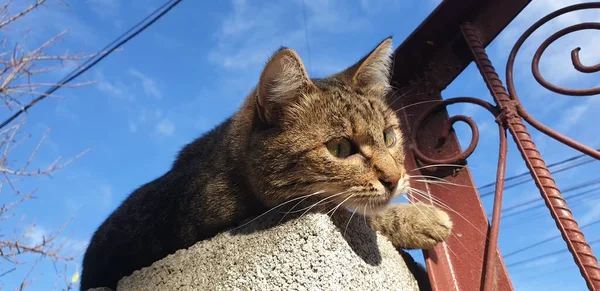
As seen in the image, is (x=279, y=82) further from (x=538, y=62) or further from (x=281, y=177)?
(x=538, y=62)

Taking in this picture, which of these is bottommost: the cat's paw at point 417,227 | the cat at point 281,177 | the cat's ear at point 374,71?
the cat's paw at point 417,227

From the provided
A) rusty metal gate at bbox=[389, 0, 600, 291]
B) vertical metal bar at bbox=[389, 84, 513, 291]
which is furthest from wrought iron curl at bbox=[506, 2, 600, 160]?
vertical metal bar at bbox=[389, 84, 513, 291]

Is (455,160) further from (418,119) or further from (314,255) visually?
(314,255)

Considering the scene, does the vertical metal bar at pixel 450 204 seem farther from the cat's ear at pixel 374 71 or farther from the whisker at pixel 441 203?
the cat's ear at pixel 374 71

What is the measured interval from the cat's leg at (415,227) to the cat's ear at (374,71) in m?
0.56

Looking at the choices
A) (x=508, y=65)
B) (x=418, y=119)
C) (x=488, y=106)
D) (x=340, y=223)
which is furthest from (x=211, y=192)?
(x=508, y=65)

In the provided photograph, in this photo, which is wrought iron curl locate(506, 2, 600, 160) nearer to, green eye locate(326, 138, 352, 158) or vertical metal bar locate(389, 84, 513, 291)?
vertical metal bar locate(389, 84, 513, 291)

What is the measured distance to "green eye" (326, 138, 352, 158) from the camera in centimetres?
165

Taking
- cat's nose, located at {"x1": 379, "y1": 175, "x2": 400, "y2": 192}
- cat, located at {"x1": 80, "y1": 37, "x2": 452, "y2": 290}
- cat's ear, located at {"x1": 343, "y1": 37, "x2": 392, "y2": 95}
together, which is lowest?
cat's nose, located at {"x1": 379, "y1": 175, "x2": 400, "y2": 192}

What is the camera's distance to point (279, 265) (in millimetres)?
1259

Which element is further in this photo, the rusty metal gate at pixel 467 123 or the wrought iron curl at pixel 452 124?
the wrought iron curl at pixel 452 124

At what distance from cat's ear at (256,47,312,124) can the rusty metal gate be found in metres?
0.55

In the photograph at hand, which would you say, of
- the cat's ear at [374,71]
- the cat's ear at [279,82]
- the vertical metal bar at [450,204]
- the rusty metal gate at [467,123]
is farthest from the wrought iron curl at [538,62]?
the cat's ear at [279,82]

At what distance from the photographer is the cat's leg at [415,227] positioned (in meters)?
1.71
